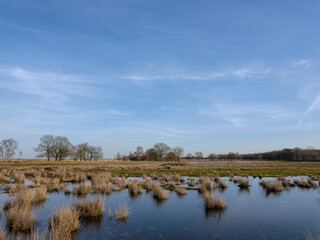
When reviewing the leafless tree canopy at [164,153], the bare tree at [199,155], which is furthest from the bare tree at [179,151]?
the bare tree at [199,155]

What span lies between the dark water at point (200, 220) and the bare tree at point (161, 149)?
90.7 m

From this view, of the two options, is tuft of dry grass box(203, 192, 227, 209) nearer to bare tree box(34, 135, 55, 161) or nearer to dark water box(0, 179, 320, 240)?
dark water box(0, 179, 320, 240)

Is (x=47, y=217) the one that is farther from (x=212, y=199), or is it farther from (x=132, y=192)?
(x=212, y=199)

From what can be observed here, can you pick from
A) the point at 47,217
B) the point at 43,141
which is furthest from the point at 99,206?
the point at 43,141

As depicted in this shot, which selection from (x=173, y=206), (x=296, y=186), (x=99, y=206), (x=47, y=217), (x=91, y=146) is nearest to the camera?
(x=47, y=217)

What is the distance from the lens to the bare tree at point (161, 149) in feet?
343

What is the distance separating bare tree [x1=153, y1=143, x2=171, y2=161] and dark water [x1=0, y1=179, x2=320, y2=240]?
90.7 meters

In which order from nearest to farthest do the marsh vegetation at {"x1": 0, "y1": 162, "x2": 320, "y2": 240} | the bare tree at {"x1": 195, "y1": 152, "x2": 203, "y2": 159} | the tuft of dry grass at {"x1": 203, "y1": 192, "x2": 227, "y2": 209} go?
the marsh vegetation at {"x1": 0, "y1": 162, "x2": 320, "y2": 240}
the tuft of dry grass at {"x1": 203, "y1": 192, "x2": 227, "y2": 209}
the bare tree at {"x1": 195, "y1": 152, "x2": 203, "y2": 159}

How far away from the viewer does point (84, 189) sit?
15.6 metres

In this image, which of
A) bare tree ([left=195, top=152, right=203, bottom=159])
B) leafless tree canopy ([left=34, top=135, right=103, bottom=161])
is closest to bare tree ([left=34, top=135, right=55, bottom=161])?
leafless tree canopy ([left=34, top=135, right=103, bottom=161])

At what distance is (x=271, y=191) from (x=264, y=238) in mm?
11985

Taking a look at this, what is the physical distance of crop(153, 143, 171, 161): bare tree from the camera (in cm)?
10454

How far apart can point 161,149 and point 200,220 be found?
321ft

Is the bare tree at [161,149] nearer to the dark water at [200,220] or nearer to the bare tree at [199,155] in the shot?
the bare tree at [199,155]
